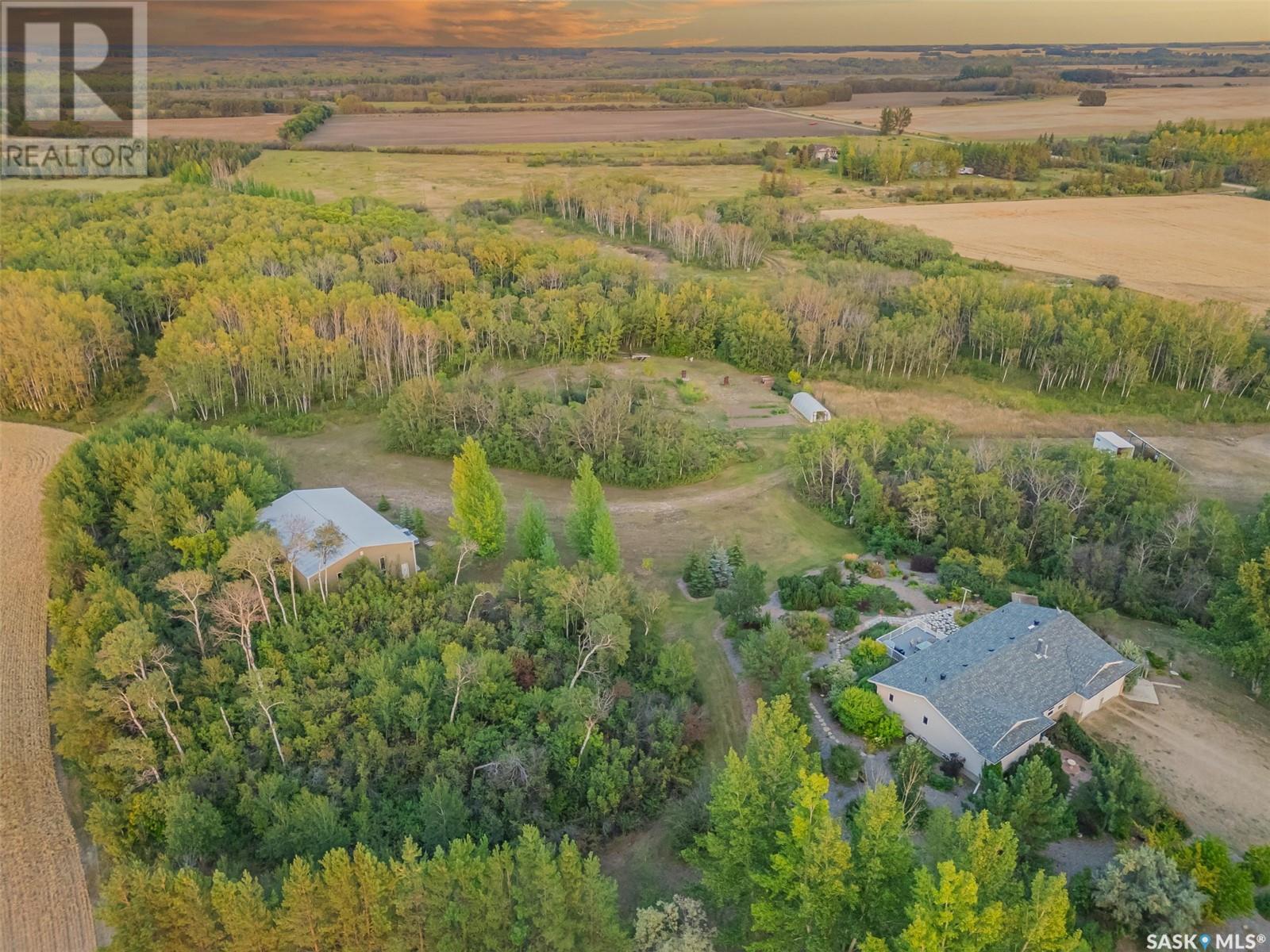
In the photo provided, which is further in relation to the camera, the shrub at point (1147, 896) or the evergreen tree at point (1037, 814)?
the evergreen tree at point (1037, 814)

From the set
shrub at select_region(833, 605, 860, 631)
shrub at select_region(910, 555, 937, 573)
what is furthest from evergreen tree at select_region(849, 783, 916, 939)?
shrub at select_region(910, 555, 937, 573)

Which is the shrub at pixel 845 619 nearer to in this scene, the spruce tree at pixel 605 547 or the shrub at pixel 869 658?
the shrub at pixel 869 658

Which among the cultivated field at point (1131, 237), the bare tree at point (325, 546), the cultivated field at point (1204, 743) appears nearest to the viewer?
the cultivated field at point (1204, 743)

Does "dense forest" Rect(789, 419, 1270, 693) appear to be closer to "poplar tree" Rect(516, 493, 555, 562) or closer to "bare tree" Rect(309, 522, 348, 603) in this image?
"poplar tree" Rect(516, 493, 555, 562)

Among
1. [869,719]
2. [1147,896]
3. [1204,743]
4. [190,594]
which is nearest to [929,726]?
[869,719]

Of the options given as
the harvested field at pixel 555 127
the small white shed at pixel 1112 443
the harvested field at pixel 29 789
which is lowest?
the harvested field at pixel 29 789

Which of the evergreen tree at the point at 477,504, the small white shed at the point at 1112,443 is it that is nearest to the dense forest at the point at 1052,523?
the small white shed at the point at 1112,443
